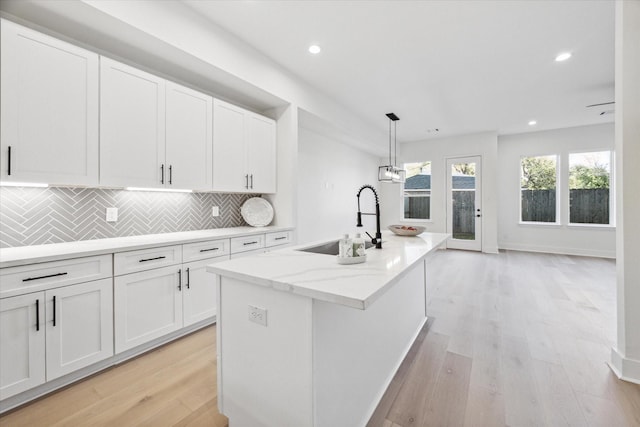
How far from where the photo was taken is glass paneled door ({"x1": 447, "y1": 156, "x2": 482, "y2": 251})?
6516mm

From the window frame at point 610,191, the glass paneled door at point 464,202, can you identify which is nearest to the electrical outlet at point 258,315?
the glass paneled door at point 464,202

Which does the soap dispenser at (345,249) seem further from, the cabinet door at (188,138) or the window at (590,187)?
the window at (590,187)

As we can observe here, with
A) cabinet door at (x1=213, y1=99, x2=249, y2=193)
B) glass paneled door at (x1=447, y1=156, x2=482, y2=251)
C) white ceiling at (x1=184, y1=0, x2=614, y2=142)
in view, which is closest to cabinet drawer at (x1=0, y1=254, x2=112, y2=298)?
cabinet door at (x1=213, y1=99, x2=249, y2=193)

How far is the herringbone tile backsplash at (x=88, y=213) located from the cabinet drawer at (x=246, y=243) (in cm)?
61

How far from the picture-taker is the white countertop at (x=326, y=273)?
104cm

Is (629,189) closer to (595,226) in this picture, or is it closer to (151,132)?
(151,132)

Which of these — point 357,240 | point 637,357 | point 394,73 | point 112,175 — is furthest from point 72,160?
point 637,357

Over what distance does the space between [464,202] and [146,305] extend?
22.2 ft

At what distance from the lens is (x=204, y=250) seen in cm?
260

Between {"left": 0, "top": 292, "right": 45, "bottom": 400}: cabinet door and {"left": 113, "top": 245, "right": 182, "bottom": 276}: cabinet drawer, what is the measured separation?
43 cm

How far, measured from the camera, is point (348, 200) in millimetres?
6270

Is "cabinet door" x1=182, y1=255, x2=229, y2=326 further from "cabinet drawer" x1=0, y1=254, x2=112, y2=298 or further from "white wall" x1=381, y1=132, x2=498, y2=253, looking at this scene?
"white wall" x1=381, y1=132, x2=498, y2=253

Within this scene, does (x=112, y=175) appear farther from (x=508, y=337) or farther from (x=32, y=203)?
(x=508, y=337)

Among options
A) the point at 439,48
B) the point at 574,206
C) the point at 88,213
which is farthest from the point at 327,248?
the point at 574,206
